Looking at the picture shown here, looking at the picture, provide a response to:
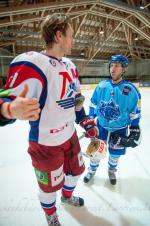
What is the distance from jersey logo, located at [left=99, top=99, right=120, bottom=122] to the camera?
208 cm

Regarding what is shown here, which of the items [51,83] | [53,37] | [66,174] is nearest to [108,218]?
[66,174]

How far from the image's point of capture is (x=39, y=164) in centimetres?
141

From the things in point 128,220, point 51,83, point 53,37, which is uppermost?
point 53,37

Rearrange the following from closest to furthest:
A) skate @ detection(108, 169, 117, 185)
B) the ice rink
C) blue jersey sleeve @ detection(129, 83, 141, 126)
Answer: the ice rink, blue jersey sleeve @ detection(129, 83, 141, 126), skate @ detection(108, 169, 117, 185)

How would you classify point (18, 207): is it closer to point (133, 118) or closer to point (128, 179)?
point (128, 179)

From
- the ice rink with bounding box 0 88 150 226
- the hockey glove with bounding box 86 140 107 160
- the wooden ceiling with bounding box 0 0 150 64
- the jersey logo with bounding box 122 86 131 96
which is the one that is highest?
the wooden ceiling with bounding box 0 0 150 64

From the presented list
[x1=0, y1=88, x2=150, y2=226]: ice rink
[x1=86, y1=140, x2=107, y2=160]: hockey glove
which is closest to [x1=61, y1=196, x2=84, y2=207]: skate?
[x1=0, y1=88, x2=150, y2=226]: ice rink

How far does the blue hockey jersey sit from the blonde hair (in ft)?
3.17

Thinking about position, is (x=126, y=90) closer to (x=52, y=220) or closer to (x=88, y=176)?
(x=88, y=176)

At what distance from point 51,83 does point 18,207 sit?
1.31m

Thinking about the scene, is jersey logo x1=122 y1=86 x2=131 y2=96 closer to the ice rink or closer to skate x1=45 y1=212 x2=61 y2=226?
the ice rink

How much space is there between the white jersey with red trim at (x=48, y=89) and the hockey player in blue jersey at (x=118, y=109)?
2.24 ft

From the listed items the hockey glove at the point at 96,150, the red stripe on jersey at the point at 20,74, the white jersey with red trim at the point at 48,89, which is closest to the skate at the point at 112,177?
the hockey glove at the point at 96,150

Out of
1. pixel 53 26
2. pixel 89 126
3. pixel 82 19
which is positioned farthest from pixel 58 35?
pixel 82 19
